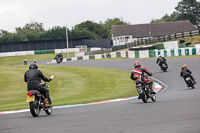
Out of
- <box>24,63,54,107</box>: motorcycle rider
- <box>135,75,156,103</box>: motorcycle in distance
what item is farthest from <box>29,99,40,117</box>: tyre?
<box>135,75,156,103</box>: motorcycle in distance

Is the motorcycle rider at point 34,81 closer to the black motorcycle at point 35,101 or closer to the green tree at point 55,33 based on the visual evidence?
the black motorcycle at point 35,101

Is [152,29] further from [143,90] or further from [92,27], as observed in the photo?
[143,90]

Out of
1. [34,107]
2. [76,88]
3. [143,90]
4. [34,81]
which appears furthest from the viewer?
[76,88]

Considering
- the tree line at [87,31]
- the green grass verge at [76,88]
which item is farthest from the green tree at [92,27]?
the green grass verge at [76,88]

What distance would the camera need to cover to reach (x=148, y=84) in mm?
15383

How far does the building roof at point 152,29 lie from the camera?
116 metres

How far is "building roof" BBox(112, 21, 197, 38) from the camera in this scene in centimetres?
11575

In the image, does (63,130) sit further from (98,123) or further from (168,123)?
(168,123)

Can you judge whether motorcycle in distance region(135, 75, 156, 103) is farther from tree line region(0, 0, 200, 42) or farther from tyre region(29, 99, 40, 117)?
tree line region(0, 0, 200, 42)

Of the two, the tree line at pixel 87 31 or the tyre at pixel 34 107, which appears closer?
the tyre at pixel 34 107

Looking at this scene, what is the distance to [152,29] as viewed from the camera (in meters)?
117

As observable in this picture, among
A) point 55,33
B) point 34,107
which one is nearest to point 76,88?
point 34,107

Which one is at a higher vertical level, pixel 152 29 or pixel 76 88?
pixel 152 29

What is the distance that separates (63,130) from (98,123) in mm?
1005
